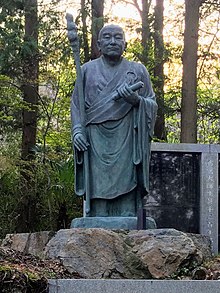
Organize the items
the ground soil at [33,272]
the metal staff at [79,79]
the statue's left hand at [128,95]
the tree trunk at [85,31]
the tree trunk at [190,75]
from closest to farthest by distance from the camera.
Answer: the ground soil at [33,272] < the statue's left hand at [128,95] < the metal staff at [79,79] < the tree trunk at [190,75] < the tree trunk at [85,31]

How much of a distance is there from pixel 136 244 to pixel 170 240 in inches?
11.5

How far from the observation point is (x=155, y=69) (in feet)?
57.1

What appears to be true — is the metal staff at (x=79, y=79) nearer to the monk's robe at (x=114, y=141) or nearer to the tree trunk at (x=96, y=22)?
the monk's robe at (x=114, y=141)

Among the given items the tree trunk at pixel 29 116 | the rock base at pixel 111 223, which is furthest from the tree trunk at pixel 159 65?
the rock base at pixel 111 223

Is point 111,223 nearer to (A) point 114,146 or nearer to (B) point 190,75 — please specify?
(A) point 114,146

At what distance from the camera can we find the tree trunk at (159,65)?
16391 mm

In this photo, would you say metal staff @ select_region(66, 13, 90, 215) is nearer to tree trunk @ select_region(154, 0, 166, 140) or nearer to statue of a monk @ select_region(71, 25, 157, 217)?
statue of a monk @ select_region(71, 25, 157, 217)

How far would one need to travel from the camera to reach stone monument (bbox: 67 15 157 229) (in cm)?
694

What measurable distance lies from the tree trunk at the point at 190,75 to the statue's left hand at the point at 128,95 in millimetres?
8081

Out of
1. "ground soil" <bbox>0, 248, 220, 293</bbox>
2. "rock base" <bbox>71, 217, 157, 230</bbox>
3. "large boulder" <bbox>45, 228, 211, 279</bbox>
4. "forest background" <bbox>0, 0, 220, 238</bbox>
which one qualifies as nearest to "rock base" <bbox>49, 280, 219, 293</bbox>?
"ground soil" <bbox>0, 248, 220, 293</bbox>

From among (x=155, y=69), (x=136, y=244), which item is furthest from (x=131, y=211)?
(x=155, y=69)

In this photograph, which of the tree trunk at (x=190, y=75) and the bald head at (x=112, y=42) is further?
the tree trunk at (x=190, y=75)

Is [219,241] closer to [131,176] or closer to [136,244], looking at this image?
[131,176]

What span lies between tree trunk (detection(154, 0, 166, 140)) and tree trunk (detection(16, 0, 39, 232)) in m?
2.96
